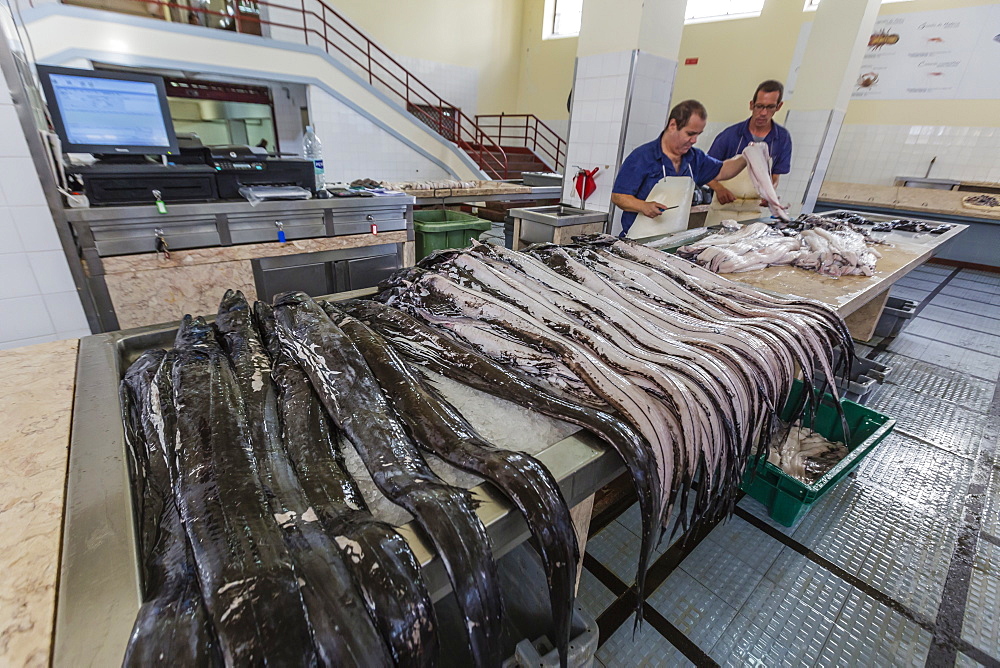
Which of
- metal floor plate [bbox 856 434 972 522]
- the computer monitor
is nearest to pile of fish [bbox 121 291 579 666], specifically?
the computer monitor

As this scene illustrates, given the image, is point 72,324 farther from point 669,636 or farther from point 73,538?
point 669,636

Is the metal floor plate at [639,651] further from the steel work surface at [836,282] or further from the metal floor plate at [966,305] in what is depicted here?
the metal floor plate at [966,305]

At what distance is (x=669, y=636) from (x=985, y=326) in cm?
582

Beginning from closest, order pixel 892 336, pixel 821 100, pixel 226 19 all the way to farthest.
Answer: pixel 892 336, pixel 821 100, pixel 226 19

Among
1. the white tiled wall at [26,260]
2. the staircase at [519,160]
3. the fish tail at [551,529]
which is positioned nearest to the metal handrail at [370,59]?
the staircase at [519,160]

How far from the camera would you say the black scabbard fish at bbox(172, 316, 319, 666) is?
21.9 inches

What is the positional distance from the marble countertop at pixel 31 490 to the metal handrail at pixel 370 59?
855 centimetres

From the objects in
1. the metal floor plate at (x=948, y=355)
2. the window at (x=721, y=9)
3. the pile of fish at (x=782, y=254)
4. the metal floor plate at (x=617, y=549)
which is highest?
the window at (x=721, y=9)

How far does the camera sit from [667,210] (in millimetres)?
3943

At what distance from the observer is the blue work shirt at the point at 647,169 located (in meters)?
3.75

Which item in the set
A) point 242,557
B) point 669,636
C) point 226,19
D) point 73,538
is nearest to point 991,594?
point 669,636

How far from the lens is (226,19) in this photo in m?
9.81

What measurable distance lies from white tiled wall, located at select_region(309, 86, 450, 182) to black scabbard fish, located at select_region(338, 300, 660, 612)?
303 inches

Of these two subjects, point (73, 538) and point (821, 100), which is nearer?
point (73, 538)
